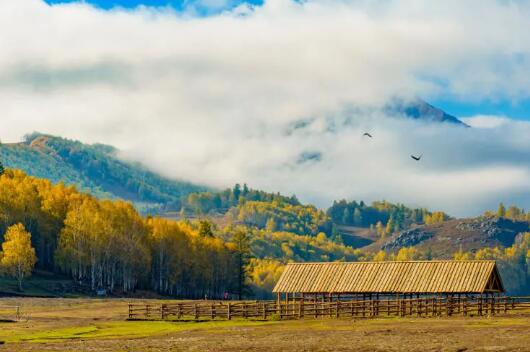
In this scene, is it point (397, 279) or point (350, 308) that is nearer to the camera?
point (350, 308)

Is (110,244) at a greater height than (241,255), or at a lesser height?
greater

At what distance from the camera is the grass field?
52.5 metres

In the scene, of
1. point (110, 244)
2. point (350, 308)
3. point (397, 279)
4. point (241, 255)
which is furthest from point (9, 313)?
point (241, 255)

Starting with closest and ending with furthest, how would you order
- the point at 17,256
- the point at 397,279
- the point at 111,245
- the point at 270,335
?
the point at 270,335 < the point at 397,279 < the point at 17,256 < the point at 111,245

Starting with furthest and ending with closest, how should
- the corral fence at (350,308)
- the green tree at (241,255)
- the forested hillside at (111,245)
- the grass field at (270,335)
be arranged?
the green tree at (241,255), the forested hillside at (111,245), the corral fence at (350,308), the grass field at (270,335)

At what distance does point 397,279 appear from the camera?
91188 millimetres

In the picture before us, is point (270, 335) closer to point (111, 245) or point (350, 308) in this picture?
point (350, 308)

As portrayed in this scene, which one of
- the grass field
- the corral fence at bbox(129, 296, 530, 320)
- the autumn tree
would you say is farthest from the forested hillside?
the corral fence at bbox(129, 296, 530, 320)

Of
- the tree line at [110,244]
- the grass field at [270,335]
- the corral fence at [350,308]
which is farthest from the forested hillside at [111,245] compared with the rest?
the corral fence at [350,308]

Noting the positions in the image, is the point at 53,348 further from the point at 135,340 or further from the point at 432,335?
the point at 432,335

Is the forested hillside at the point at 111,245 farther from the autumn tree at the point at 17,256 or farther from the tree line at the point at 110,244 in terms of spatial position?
the autumn tree at the point at 17,256

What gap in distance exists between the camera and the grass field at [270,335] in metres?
52.5

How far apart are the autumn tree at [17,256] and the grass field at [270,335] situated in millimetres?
56000

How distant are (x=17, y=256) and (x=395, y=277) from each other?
71176 mm
